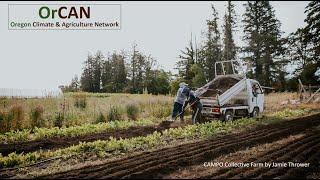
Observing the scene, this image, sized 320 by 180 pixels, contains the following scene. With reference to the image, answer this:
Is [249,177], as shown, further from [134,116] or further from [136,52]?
[136,52]

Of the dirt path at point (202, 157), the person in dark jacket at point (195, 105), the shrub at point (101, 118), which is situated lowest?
the dirt path at point (202, 157)

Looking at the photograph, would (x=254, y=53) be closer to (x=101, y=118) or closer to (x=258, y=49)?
(x=258, y=49)

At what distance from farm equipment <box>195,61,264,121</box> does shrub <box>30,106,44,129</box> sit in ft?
20.2

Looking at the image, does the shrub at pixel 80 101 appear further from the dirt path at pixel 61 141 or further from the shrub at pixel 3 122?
the dirt path at pixel 61 141

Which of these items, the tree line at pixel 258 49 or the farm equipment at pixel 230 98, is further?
the tree line at pixel 258 49

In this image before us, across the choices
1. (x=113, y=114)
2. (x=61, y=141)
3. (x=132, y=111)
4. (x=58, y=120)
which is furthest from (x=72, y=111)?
(x=61, y=141)

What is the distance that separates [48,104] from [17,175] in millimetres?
8195

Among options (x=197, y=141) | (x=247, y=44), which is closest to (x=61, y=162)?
(x=197, y=141)

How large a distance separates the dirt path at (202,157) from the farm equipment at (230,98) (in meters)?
2.63

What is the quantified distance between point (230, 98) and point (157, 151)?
21.2 feet

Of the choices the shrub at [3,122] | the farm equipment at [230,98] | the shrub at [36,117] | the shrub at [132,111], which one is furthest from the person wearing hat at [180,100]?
the shrub at [3,122]

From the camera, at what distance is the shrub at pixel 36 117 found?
41.9ft

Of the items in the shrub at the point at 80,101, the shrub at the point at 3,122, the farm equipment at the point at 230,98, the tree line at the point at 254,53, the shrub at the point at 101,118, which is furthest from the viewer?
the tree line at the point at 254,53

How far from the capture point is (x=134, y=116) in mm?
15633
